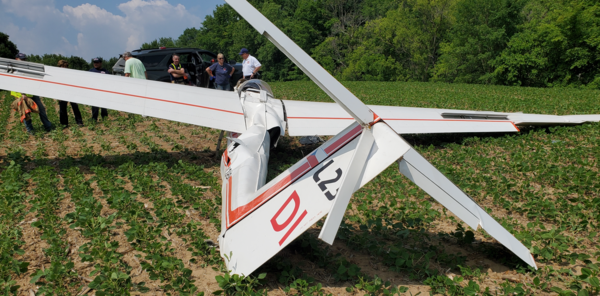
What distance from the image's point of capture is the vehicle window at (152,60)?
15.5 metres

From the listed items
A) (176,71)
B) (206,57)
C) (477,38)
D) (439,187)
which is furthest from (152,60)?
(477,38)

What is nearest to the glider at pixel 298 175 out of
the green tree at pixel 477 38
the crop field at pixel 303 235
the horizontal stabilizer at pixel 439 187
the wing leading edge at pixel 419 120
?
the horizontal stabilizer at pixel 439 187

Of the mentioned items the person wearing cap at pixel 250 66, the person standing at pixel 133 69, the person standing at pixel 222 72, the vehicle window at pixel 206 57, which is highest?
the vehicle window at pixel 206 57

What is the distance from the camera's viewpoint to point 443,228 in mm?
5254

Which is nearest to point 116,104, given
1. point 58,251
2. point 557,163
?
point 58,251

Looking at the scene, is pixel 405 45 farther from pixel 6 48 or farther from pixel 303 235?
pixel 303 235

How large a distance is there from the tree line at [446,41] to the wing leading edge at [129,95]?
1570 inches

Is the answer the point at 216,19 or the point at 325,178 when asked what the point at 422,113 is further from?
the point at 216,19

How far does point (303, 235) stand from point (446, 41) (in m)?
56.7

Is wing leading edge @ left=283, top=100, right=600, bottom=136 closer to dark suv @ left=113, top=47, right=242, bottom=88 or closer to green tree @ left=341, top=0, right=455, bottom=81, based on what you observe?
dark suv @ left=113, top=47, right=242, bottom=88

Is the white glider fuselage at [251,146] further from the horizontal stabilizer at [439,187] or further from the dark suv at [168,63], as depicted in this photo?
the dark suv at [168,63]

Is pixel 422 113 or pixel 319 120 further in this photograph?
pixel 422 113

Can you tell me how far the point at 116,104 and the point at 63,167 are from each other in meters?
1.72

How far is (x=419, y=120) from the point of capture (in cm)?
984
